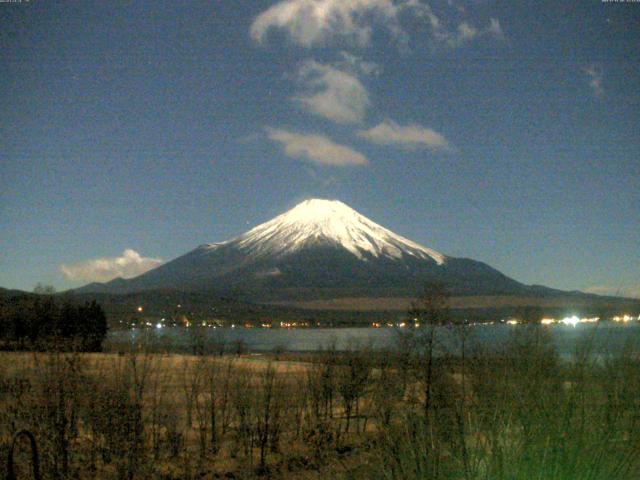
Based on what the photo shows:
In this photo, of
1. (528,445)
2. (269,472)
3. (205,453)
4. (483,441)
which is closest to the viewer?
(528,445)

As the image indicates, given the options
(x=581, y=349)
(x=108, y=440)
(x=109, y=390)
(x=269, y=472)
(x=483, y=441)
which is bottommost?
(x=269, y=472)

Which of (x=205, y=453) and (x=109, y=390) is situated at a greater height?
(x=109, y=390)

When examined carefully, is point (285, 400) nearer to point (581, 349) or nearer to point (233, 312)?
point (581, 349)

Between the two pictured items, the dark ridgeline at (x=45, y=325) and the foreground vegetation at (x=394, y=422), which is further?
the dark ridgeline at (x=45, y=325)

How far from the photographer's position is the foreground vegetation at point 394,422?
11.9ft

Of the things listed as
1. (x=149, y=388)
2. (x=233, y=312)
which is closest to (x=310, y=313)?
(x=233, y=312)

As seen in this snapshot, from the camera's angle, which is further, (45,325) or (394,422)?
(45,325)

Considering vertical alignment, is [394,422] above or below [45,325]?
below

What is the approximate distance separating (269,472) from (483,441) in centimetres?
937

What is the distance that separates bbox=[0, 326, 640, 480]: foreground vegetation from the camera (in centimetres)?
363

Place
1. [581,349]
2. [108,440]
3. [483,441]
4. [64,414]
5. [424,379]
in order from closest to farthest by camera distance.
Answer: [483,441]
[581,349]
[64,414]
[108,440]
[424,379]

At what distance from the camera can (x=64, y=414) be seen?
9641 millimetres

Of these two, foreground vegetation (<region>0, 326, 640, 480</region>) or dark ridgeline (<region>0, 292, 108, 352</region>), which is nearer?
foreground vegetation (<region>0, 326, 640, 480</region>)

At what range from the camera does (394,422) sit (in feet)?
18.3
